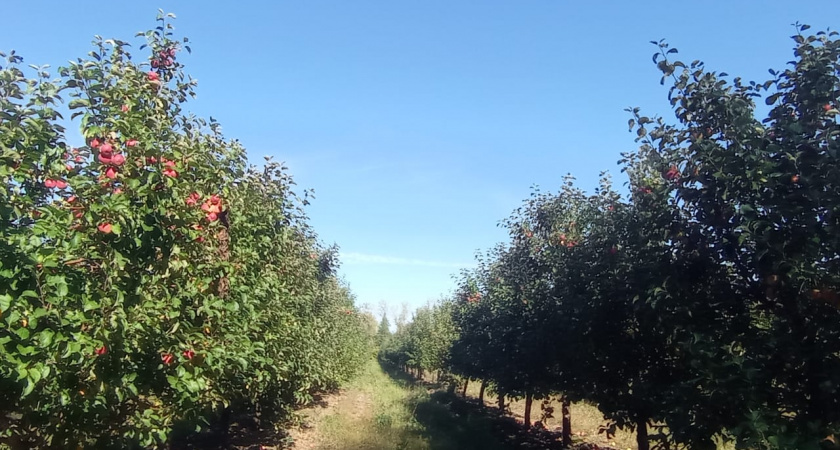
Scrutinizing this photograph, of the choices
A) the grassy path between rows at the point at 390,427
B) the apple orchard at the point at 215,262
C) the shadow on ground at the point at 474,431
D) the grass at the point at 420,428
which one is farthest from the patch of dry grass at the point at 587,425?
the apple orchard at the point at 215,262

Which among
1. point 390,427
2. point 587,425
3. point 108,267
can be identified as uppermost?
point 108,267

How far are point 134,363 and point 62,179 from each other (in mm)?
1790

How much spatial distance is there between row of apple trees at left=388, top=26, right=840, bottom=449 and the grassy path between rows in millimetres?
8639

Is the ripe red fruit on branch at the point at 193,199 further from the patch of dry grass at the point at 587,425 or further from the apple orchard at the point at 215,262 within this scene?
the patch of dry grass at the point at 587,425

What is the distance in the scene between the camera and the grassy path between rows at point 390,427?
15.4m

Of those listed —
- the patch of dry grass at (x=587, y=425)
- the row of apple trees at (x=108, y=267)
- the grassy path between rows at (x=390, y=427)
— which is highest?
the row of apple trees at (x=108, y=267)

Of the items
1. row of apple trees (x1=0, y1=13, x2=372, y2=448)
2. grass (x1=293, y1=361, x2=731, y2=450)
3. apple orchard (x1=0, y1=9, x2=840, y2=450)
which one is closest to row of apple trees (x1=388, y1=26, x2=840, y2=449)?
apple orchard (x1=0, y1=9, x2=840, y2=450)

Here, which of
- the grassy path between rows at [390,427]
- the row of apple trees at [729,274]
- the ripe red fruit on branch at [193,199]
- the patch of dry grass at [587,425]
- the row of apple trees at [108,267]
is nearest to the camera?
the row of apple trees at [108,267]

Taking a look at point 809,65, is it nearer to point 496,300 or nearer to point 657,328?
point 657,328

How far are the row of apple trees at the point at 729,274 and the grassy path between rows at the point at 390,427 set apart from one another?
28.3 ft

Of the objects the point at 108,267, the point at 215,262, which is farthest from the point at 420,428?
the point at 108,267

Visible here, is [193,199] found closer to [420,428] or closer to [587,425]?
[420,428]

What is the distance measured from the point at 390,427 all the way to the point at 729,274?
46.9 ft

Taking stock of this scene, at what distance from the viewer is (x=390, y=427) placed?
1770cm
